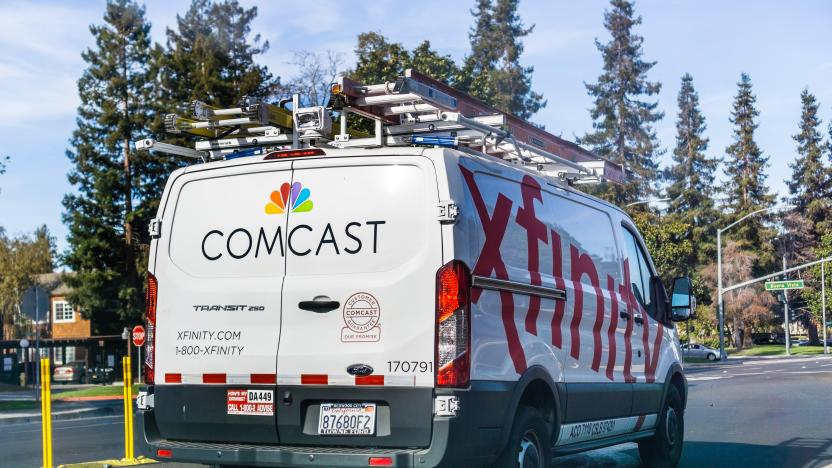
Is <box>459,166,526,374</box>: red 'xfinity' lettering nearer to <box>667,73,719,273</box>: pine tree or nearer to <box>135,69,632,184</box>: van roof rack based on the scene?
<box>135,69,632,184</box>: van roof rack

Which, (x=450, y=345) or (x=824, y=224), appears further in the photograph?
(x=824, y=224)

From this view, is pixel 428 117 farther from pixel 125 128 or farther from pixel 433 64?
pixel 125 128

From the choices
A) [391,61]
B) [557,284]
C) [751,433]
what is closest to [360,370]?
[557,284]

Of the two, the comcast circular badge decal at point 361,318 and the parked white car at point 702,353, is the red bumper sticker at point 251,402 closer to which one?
the comcast circular badge decal at point 361,318

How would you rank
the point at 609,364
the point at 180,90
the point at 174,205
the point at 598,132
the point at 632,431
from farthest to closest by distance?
1. the point at 598,132
2. the point at 180,90
3. the point at 632,431
4. the point at 609,364
5. the point at 174,205

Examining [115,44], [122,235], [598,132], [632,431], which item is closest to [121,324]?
[122,235]

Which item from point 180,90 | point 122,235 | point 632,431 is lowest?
point 632,431

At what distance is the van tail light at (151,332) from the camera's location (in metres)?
6.65

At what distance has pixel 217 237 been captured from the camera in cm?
655

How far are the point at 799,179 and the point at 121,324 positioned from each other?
62.9 metres

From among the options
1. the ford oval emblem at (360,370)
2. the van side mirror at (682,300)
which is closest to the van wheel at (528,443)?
the ford oval emblem at (360,370)

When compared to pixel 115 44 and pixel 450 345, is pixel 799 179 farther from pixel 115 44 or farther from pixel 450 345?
pixel 450 345

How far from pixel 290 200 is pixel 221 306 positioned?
0.79 metres

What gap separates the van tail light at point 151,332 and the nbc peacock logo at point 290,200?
101 cm
